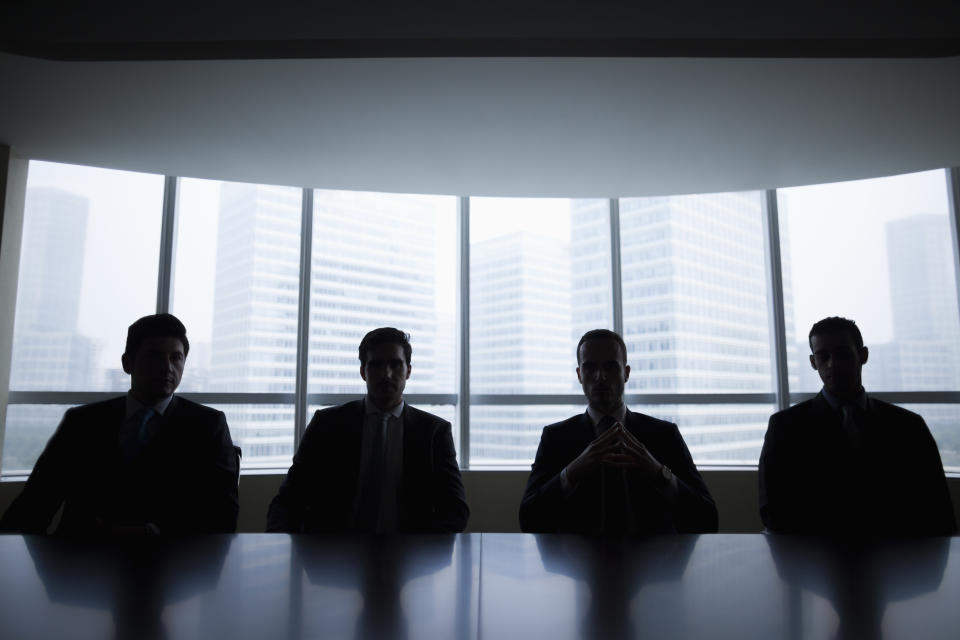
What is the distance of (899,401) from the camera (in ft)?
16.9

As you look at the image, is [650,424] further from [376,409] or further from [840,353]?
[376,409]

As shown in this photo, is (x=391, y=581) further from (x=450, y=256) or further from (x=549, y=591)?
(x=450, y=256)

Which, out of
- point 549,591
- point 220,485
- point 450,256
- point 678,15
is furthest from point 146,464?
point 450,256

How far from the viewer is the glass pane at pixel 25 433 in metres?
4.61

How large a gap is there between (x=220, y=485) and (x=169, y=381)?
0.46 meters

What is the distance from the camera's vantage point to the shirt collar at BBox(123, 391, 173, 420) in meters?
2.32

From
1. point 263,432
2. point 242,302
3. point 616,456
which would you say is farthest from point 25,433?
point 616,456

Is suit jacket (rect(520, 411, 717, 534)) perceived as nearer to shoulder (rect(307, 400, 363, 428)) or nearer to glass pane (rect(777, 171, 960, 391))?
shoulder (rect(307, 400, 363, 428))

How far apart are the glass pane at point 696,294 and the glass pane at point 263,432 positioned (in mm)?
3205

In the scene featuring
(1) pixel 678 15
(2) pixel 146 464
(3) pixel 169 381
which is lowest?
(2) pixel 146 464

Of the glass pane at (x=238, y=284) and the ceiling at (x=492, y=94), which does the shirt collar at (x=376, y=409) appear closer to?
the ceiling at (x=492, y=94)

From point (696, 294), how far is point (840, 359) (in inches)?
131

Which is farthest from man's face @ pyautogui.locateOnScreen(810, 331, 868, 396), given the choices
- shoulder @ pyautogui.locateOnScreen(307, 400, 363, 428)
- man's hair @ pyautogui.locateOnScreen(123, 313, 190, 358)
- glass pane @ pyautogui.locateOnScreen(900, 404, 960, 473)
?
glass pane @ pyautogui.locateOnScreen(900, 404, 960, 473)

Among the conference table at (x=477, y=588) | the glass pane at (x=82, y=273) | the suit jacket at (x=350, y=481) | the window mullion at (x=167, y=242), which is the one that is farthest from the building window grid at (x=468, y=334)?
the conference table at (x=477, y=588)
